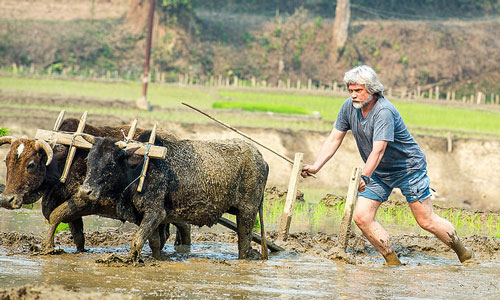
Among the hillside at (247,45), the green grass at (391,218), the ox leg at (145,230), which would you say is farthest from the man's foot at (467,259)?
the hillside at (247,45)

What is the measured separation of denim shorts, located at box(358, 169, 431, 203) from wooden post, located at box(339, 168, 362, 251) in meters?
0.17

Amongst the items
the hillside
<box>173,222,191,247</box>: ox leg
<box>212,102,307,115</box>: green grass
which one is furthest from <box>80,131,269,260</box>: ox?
the hillside

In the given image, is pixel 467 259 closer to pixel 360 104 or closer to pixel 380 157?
pixel 380 157

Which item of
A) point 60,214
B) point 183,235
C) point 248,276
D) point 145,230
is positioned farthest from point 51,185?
point 248,276

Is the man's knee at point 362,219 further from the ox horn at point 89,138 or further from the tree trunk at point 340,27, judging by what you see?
the tree trunk at point 340,27

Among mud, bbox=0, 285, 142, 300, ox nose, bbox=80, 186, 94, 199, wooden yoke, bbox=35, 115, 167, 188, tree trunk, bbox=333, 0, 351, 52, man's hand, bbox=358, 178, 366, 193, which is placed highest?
tree trunk, bbox=333, 0, 351, 52

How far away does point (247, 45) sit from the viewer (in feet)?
173

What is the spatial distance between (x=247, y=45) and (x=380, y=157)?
1774 inches

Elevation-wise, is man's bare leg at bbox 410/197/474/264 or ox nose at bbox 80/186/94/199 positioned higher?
ox nose at bbox 80/186/94/199

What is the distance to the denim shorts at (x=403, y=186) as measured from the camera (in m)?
8.70

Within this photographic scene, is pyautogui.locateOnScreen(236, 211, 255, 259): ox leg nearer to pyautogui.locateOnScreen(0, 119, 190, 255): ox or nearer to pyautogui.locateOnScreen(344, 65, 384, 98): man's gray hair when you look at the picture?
pyautogui.locateOnScreen(0, 119, 190, 255): ox

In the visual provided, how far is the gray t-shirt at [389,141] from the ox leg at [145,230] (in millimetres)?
2328

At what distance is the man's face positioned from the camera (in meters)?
8.45

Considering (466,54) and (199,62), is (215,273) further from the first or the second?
(466,54)
